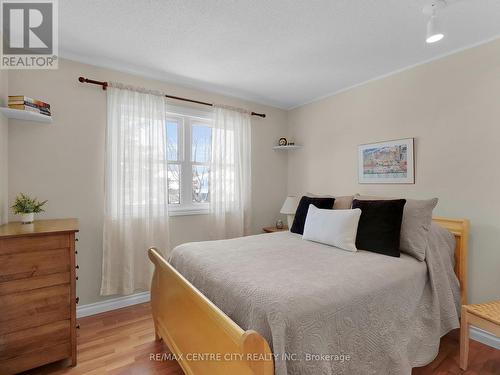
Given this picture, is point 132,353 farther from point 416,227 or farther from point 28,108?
point 416,227

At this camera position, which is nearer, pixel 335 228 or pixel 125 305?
pixel 335 228

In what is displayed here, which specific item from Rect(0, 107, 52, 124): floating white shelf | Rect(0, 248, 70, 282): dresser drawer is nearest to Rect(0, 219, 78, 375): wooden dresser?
Rect(0, 248, 70, 282): dresser drawer

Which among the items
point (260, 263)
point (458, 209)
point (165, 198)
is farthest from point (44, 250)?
point (458, 209)

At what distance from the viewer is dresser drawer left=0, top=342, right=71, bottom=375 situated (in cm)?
157

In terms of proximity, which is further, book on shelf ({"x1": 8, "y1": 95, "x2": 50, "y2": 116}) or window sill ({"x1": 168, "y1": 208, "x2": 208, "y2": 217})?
window sill ({"x1": 168, "y1": 208, "x2": 208, "y2": 217})

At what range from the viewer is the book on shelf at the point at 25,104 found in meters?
1.93

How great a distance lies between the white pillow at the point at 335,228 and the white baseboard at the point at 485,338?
1.31m

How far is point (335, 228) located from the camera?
80.5 inches

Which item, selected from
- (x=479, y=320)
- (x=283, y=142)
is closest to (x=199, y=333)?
(x=479, y=320)

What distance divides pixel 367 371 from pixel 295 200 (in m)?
2.15

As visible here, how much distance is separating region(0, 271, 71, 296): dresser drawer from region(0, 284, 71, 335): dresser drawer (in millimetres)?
25

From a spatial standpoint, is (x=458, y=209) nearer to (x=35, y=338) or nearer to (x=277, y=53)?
(x=277, y=53)

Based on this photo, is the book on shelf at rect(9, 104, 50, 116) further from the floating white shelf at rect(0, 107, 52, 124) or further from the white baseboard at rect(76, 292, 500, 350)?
the white baseboard at rect(76, 292, 500, 350)

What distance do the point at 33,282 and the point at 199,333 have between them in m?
1.19
